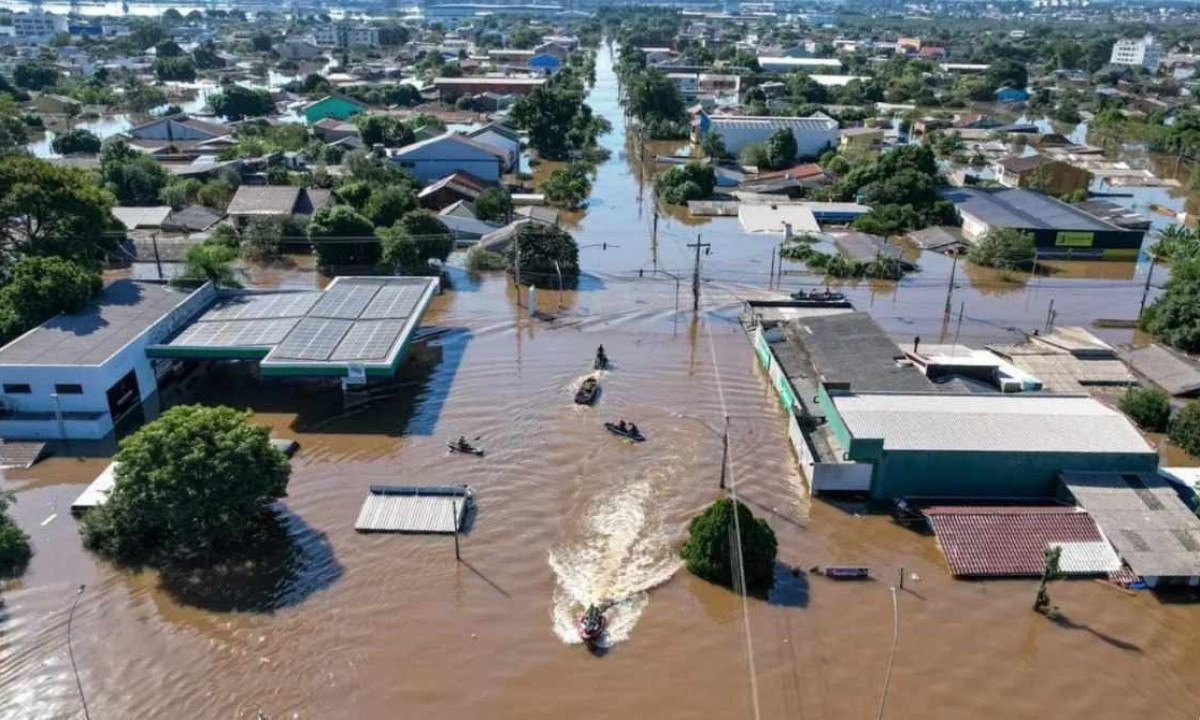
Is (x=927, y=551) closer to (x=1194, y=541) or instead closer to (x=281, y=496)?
(x=1194, y=541)

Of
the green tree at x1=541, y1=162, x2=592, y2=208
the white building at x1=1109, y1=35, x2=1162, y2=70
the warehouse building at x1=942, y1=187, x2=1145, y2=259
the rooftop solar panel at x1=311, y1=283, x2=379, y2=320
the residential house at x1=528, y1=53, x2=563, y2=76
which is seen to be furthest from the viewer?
the white building at x1=1109, y1=35, x2=1162, y2=70

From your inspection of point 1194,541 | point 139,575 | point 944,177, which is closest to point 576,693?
point 139,575

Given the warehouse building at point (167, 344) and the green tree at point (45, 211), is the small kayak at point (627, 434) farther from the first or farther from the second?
the green tree at point (45, 211)

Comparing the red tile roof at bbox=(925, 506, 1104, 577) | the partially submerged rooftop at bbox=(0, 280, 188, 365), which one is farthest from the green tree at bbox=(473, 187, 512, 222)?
the red tile roof at bbox=(925, 506, 1104, 577)

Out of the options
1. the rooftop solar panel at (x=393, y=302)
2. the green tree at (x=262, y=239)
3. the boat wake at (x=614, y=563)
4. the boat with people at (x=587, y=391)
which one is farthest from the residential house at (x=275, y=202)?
the boat wake at (x=614, y=563)

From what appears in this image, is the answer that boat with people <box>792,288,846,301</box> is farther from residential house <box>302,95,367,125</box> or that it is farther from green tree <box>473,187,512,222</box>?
residential house <box>302,95,367,125</box>

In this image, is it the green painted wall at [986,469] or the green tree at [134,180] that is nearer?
the green painted wall at [986,469]
